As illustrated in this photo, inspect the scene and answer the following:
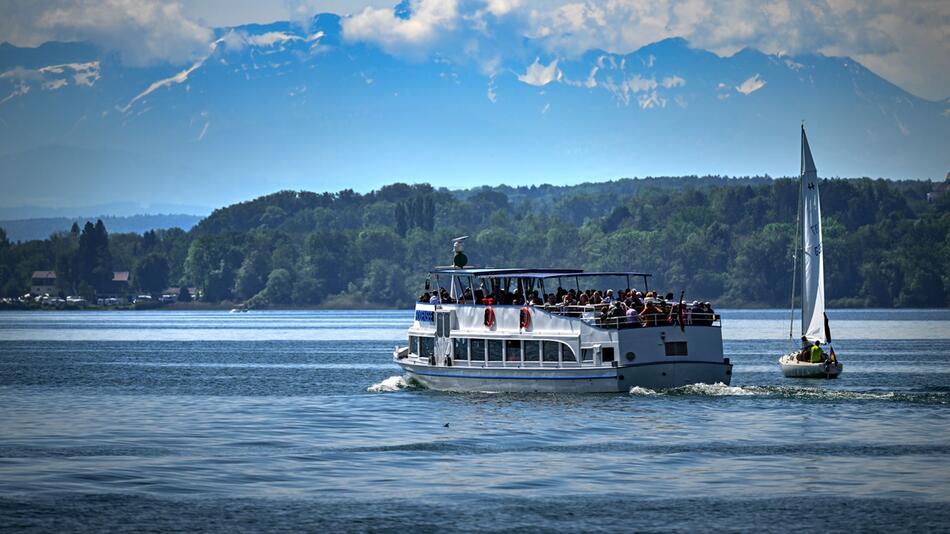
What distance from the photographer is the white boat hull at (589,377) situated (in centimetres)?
6275

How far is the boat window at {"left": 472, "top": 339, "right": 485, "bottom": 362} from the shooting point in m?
67.4

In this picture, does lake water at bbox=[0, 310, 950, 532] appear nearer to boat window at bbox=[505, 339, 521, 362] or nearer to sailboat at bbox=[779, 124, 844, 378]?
sailboat at bbox=[779, 124, 844, 378]

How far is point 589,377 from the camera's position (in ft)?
207

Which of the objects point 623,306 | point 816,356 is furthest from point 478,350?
point 816,356

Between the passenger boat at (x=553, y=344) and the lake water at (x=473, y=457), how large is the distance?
34.2 inches

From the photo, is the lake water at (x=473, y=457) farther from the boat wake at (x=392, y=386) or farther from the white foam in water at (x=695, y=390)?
the boat wake at (x=392, y=386)

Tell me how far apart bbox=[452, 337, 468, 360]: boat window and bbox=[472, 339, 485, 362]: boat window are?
48 centimetres

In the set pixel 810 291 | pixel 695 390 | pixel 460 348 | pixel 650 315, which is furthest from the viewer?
pixel 810 291

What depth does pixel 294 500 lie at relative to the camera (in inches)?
1610

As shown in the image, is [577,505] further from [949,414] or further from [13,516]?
[949,414]

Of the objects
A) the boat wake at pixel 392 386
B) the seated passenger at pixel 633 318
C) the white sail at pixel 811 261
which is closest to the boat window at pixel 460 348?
the boat wake at pixel 392 386

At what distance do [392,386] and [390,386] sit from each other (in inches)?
4.8

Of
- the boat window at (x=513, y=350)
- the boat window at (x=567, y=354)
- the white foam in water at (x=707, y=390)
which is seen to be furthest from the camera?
the boat window at (x=513, y=350)

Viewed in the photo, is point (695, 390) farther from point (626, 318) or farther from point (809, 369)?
point (809, 369)
